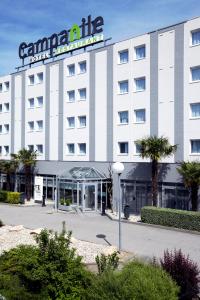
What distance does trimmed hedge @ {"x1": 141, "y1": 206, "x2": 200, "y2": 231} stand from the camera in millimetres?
23812

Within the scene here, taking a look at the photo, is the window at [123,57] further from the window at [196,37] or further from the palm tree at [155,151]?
the palm tree at [155,151]

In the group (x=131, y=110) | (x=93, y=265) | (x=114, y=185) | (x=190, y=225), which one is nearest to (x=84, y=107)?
(x=131, y=110)

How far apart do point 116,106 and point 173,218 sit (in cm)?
1332

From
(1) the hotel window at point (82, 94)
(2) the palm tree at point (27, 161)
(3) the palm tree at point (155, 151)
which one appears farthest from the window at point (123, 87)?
(2) the palm tree at point (27, 161)

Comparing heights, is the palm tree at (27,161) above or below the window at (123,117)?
below

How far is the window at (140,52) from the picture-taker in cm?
3297

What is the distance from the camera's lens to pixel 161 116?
31.3 metres

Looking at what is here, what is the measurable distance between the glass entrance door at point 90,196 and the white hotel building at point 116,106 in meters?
0.09

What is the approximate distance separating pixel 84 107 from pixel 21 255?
26.4m

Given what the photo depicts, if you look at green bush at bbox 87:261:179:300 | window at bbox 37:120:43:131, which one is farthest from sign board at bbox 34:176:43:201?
green bush at bbox 87:261:179:300

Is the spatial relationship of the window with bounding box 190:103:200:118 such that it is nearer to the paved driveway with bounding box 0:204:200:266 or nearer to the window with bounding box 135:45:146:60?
the window with bounding box 135:45:146:60

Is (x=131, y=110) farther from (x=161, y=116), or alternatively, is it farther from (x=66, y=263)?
(x=66, y=263)

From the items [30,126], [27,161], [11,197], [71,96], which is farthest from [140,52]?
[11,197]

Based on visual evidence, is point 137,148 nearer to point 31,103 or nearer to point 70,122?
point 70,122
